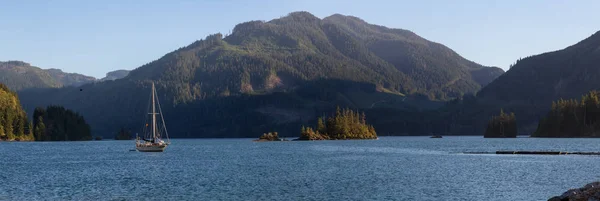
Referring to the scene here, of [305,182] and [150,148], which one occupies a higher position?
[150,148]

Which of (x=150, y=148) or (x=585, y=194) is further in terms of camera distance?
(x=150, y=148)

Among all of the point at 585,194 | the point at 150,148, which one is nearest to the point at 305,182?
the point at 585,194

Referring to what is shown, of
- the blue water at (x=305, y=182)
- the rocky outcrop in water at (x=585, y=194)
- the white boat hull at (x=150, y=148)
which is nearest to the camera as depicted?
the rocky outcrop in water at (x=585, y=194)

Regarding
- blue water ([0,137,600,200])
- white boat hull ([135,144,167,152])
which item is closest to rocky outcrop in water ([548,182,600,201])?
blue water ([0,137,600,200])

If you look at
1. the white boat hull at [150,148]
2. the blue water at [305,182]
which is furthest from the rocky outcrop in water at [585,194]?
the white boat hull at [150,148]

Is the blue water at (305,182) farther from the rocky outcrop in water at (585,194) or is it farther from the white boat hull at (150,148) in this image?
the white boat hull at (150,148)

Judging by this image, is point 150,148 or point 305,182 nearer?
point 305,182

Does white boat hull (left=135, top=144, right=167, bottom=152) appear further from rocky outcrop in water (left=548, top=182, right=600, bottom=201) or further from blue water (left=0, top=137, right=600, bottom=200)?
rocky outcrop in water (left=548, top=182, right=600, bottom=201)

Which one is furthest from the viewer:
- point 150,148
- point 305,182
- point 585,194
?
point 150,148

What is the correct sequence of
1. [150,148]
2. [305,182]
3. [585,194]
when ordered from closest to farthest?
[585,194] → [305,182] → [150,148]

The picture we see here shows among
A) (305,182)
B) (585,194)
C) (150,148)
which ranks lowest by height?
(305,182)

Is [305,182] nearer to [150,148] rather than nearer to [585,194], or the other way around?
[585,194]

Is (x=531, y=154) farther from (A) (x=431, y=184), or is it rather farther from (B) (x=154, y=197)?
(B) (x=154, y=197)

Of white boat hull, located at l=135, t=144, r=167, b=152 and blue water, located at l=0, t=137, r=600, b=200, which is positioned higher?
white boat hull, located at l=135, t=144, r=167, b=152
